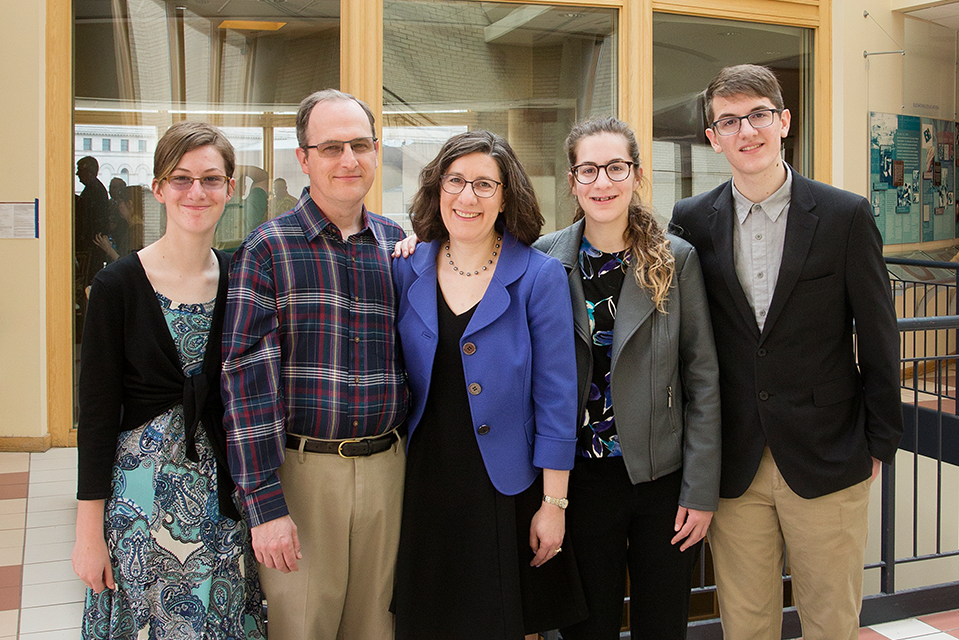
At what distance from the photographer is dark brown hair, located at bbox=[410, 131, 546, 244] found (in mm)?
2117

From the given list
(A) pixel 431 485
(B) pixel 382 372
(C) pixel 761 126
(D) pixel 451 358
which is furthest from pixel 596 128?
(A) pixel 431 485

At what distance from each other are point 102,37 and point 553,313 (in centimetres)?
522

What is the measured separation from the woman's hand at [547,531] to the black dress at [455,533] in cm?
3

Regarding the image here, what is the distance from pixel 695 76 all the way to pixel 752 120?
4.62 meters

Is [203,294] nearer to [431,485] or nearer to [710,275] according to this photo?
[431,485]

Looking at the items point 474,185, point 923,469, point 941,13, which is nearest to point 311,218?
point 474,185

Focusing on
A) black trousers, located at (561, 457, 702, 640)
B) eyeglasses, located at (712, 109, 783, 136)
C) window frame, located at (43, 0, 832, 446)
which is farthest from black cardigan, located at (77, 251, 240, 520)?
window frame, located at (43, 0, 832, 446)

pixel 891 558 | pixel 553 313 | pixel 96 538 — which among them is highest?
pixel 553 313

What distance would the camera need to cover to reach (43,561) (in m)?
3.99

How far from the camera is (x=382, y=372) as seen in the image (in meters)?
2.07

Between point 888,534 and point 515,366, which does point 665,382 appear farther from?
point 888,534

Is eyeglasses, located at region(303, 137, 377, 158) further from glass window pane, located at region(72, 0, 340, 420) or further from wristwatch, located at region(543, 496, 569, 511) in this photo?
glass window pane, located at region(72, 0, 340, 420)

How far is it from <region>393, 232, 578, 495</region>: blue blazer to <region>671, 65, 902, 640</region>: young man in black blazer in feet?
1.86

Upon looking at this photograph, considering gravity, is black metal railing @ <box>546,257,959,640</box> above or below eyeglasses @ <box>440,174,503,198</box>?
below
